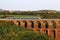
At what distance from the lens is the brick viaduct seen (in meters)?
36.3

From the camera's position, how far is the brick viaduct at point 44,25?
36.3m

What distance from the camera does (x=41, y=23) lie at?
37062 mm

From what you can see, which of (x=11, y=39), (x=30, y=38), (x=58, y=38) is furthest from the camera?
(x=58, y=38)

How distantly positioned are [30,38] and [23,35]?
120 cm

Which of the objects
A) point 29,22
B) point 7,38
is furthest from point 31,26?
point 7,38

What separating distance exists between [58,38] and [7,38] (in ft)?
47.1

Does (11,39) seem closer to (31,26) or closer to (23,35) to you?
(23,35)

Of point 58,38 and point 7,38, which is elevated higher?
point 7,38

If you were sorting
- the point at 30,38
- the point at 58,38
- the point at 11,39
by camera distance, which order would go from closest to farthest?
the point at 30,38 < the point at 11,39 < the point at 58,38

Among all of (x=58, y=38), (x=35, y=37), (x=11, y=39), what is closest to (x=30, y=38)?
(x=35, y=37)

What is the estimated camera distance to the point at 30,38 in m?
19.6

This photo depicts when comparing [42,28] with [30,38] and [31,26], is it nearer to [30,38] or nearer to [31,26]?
[31,26]

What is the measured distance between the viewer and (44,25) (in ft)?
125

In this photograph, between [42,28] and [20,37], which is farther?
[42,28]
